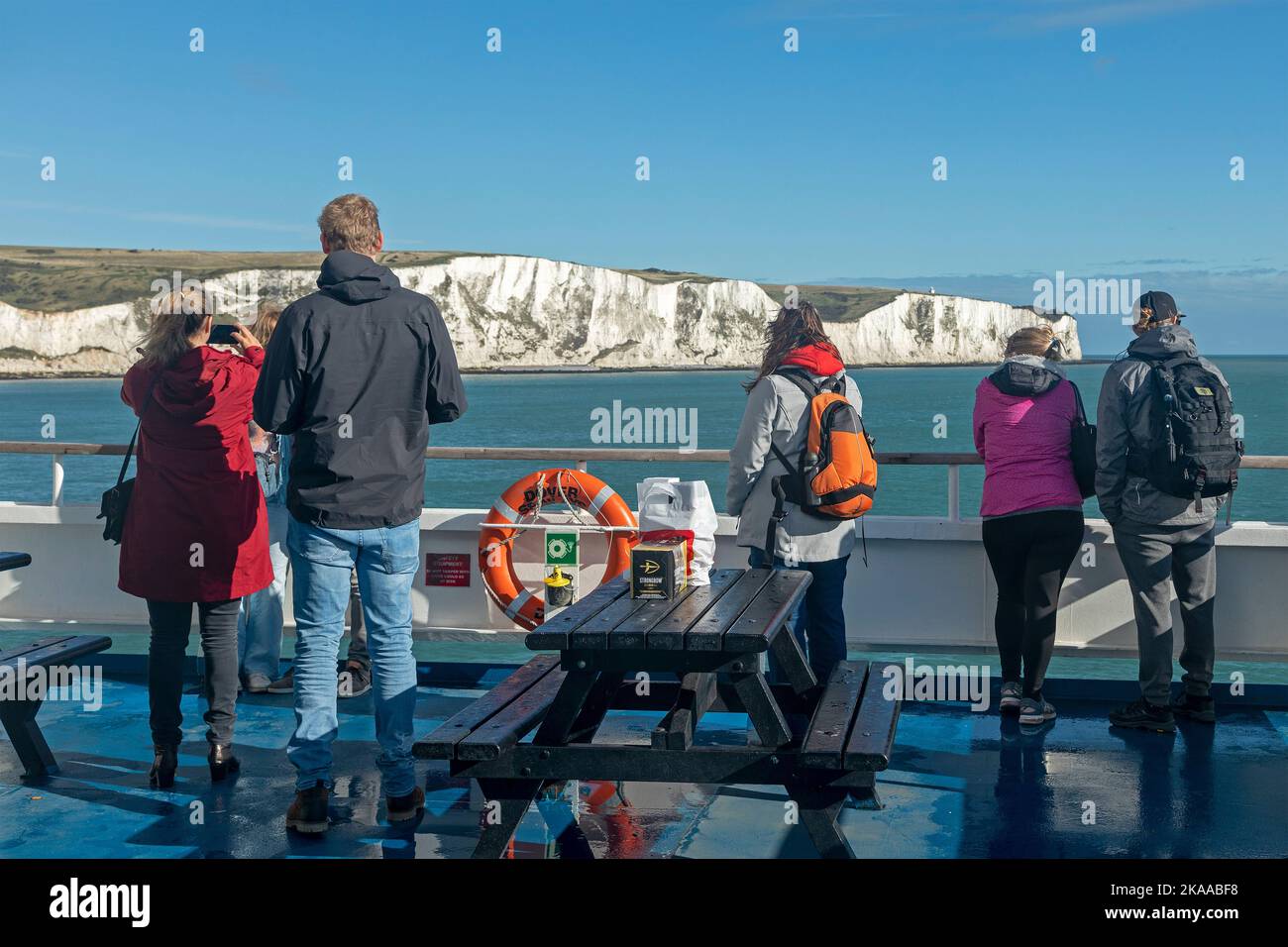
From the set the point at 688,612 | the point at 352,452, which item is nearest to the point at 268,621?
the point at 352,452

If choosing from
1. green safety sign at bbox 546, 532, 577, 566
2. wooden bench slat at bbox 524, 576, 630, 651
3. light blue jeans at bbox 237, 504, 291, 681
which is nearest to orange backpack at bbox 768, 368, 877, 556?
wooden bench slat at bbox 524, 576, 630, 651

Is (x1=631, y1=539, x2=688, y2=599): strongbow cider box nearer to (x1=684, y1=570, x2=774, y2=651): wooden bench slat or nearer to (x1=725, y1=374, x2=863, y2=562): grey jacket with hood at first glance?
(x1=684, y1=570, x2=774, y2=651): wooden bench slat

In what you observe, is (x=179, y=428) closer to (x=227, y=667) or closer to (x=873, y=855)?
(x=227, y=667)

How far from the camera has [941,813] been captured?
3.86m

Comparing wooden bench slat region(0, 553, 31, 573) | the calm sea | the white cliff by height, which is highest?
the white cliff

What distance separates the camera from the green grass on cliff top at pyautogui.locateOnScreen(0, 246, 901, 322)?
12062 cm

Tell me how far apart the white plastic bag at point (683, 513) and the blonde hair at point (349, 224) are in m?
1.32

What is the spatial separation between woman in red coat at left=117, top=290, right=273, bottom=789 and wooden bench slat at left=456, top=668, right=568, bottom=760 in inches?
44.7

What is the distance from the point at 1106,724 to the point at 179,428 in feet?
10.9

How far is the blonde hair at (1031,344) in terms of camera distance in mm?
4824

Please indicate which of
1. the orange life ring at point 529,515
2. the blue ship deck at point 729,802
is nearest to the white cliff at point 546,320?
the orange life ring at point 529,515

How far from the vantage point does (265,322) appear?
198 inches

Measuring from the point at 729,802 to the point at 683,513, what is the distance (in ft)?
3.16
